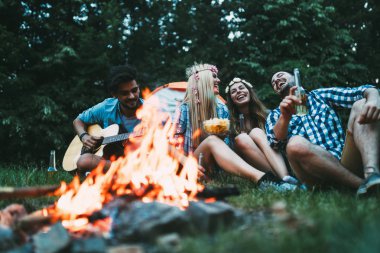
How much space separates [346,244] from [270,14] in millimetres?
8843

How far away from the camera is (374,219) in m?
1.94

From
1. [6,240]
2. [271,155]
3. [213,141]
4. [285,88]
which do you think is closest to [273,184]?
[271,155]

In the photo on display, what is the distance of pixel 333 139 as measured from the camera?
11.9ft

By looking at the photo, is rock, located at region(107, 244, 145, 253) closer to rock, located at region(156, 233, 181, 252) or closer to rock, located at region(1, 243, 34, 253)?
rock, located at region(156, 233, 181, 252)

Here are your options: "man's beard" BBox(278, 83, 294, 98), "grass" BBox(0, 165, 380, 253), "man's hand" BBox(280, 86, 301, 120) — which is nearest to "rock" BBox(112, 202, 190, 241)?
"grass" BBox(0, 165, 380, 253)

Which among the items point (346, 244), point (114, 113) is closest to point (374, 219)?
point (346, 244)

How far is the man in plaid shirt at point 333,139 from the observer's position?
9.32 ft

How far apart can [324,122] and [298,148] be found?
0.79 metres

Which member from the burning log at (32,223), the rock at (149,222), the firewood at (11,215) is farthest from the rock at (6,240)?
the rock at (149,222)

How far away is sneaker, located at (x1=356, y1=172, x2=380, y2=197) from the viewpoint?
2621 mm

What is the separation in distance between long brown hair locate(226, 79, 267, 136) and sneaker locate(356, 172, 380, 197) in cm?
224

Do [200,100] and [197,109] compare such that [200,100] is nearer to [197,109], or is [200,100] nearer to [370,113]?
[197,109]

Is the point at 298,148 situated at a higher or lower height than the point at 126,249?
higher

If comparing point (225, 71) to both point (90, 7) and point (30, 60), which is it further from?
point (30, 60)
